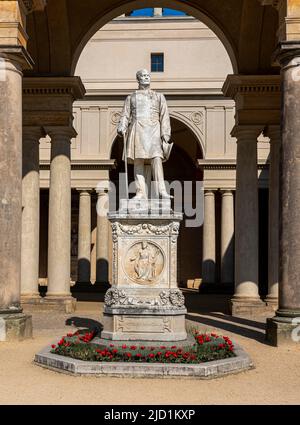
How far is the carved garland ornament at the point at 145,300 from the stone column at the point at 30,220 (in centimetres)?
791

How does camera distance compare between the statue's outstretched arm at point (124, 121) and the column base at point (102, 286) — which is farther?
the column base at point (102, 286)

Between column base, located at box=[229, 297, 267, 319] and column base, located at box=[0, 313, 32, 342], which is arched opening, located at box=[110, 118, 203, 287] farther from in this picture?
column base, located at box=[0, 313, 32, 342]

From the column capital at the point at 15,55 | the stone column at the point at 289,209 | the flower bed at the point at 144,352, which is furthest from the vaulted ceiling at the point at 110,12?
the flower bed at the point at 144,352

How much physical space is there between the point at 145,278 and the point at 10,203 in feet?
11.0

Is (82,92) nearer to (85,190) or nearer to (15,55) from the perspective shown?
(15,55)

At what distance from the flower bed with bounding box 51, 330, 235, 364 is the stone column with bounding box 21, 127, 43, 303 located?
292 inches

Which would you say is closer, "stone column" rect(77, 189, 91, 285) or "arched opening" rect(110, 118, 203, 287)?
"stone column" rect(77, 189, 91, 285)

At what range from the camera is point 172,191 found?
141 ft

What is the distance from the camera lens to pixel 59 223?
62.7ft

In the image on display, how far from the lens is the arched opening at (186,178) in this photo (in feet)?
135

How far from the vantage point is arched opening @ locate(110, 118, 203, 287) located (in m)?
41.1

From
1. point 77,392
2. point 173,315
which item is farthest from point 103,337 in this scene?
point 77,392

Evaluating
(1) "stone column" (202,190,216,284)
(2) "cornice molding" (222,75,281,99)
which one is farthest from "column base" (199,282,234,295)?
(2) "cornice molding" (222,75,281,99)

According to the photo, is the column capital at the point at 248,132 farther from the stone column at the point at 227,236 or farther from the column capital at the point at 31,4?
the stone column at the point at 227,236
